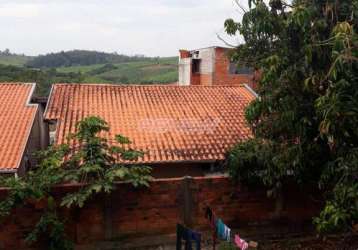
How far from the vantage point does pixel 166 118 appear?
42.8 feet

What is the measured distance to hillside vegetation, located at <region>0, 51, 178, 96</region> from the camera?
3777 cm

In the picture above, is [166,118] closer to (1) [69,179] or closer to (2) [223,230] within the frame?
(1) [69,179]

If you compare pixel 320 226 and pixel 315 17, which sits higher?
pixel 315 17

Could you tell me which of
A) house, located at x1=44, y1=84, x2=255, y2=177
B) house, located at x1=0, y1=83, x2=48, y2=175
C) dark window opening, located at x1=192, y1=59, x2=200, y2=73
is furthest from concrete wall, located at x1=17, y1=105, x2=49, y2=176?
dark window opening, located at x1=192, y1=59, x2=200, y2=73

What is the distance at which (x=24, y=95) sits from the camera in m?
14.5

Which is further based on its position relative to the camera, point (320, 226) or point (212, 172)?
point (212, 172)

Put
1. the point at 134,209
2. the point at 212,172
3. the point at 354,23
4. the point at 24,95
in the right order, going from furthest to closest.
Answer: the point at 24,95 < the point at 212,172 < the point at 134,209 < the point at 354,23

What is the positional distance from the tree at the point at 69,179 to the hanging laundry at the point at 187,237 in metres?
0.97

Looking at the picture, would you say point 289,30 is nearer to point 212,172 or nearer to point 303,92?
point 303,92

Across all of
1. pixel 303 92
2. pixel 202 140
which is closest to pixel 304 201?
pixel 303 92

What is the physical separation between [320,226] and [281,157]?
1.45m

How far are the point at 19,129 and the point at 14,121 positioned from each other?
0.62 m

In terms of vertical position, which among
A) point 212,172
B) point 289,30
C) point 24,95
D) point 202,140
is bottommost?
point 212,172

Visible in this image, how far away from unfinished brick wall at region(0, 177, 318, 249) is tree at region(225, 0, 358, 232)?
0.51 meters
